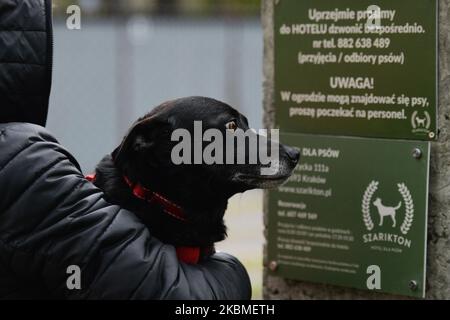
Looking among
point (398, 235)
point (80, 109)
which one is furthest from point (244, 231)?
point (398, 235)

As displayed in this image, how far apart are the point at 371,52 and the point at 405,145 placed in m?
0.42

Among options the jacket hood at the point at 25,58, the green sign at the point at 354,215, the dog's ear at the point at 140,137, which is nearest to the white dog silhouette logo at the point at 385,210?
the green sign at the point at 354,215

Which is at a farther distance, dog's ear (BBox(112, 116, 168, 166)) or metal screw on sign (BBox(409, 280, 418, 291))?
metal screw on sign (BBox(409, 280, 418, 291))

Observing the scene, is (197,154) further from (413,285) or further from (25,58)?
(413,285)

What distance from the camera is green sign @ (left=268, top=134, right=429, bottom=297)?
3611mm

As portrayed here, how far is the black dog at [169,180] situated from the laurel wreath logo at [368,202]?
704 mm

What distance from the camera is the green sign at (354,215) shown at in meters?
3.61

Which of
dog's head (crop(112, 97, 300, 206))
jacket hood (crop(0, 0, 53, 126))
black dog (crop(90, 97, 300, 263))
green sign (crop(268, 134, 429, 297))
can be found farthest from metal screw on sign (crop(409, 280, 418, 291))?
A: jacket hood (crop(0, 0, 53, 126))

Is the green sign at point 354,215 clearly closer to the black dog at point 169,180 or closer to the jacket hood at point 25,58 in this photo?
the black dog at point 169,180

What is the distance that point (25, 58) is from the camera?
258 centimetres

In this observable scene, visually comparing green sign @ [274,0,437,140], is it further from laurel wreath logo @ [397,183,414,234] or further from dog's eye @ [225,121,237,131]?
dog's eye @ [225,121,237,131]

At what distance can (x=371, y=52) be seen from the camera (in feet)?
12.2

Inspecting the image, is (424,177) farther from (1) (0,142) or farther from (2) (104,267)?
(1) (0,142)

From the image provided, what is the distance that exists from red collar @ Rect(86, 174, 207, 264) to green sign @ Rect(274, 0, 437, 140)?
971mm
